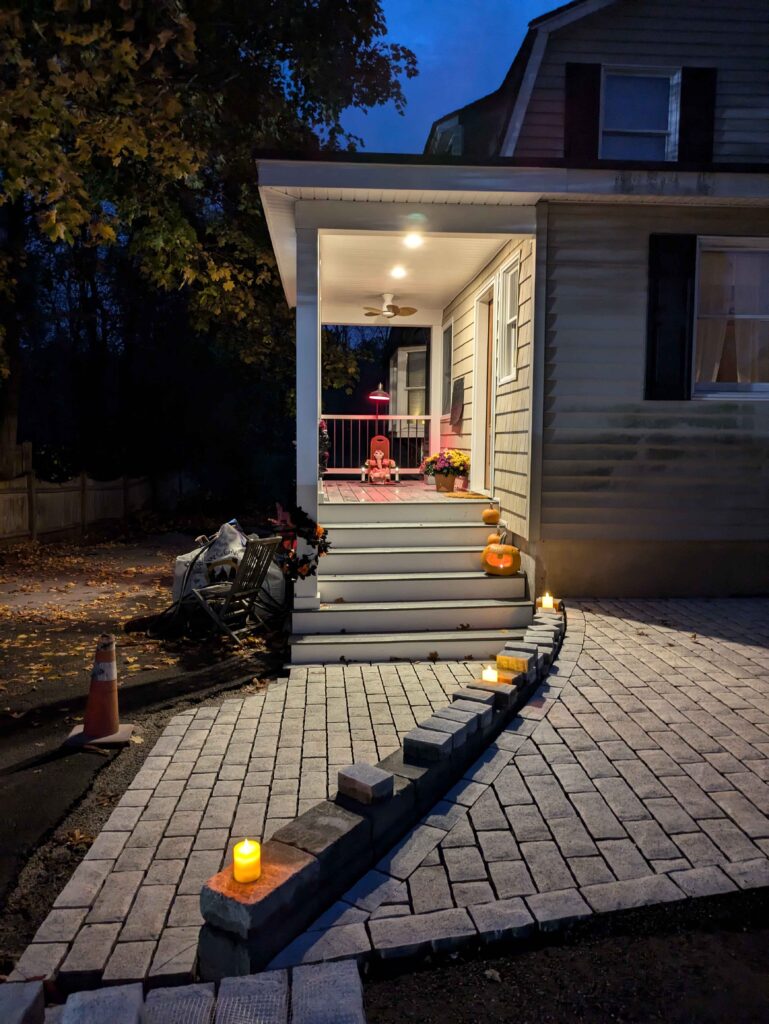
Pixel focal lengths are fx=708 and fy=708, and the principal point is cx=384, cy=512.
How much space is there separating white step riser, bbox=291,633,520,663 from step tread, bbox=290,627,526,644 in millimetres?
24

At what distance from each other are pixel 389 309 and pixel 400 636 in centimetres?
702

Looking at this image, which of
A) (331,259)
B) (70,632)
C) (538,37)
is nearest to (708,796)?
(70,632)

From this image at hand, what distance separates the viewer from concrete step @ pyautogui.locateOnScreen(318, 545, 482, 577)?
7027mm

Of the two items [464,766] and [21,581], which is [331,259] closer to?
[21,581]

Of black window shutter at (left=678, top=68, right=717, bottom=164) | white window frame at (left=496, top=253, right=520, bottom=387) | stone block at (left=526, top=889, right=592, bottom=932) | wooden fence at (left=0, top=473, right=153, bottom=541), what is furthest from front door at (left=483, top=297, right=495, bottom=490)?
wooden fence at (left=0, top=473, right=153, bottom=541)

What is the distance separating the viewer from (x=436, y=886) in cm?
277

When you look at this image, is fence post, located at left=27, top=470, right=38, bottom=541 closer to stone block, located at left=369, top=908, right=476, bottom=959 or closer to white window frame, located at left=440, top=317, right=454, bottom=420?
white window frame, located at left=440, top=317, right=454, bottom=420

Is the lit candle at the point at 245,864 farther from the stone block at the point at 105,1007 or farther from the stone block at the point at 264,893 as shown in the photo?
the stone block at the point at 105,1007

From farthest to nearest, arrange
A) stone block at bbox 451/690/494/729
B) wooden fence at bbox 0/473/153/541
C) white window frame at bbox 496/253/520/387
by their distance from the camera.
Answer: wooden fence at bbox 0/473/153/541 < white window frame at bbox 496/253/520/387 < stone block at bbox 451/690/494/729

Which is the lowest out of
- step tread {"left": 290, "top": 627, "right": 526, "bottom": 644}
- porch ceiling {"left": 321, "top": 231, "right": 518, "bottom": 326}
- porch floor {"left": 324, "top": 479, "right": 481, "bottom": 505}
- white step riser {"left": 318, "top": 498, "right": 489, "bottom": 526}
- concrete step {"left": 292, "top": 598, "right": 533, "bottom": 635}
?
step tread {"left": 290, "top": 627, "right": 526, "bottom": 644}

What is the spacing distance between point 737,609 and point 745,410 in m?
2.09

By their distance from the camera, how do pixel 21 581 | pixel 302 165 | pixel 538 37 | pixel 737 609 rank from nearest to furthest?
pixel 302 165
pixel 737 609
pixel 538 37
pixel 21 581

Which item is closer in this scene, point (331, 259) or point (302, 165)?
point (302, 165)

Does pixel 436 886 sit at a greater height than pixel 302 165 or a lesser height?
lesser
